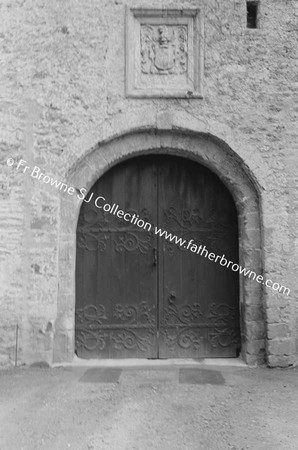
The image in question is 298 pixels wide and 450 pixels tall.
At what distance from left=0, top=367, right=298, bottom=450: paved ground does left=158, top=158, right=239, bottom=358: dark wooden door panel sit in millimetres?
384

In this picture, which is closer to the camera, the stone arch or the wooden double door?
the stone arch

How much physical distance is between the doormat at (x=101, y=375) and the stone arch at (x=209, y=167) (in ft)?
1.02

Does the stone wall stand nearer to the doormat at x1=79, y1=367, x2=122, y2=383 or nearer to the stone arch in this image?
the stone arch

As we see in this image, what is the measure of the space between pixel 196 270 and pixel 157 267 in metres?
0.40

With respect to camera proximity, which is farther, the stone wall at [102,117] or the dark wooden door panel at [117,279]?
the dark wooden door panel at [117,279]

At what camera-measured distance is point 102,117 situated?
13.0 ft

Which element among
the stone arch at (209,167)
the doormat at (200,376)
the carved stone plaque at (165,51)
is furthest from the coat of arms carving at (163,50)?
the doormat at (200,376)

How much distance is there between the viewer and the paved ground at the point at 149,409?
98.0 inches

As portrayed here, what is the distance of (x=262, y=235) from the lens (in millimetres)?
3924

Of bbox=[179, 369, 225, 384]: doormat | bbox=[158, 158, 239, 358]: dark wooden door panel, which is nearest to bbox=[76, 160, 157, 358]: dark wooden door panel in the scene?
bbox=[158, 158, 239, 358]: dark wooden door panel

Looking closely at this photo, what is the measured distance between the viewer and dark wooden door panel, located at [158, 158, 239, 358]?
4.14m

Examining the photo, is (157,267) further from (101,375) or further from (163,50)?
(163,50)

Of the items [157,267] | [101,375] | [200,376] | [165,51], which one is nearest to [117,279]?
[157,267]

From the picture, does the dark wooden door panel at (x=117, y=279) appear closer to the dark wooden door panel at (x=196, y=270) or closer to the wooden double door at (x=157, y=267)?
the wooden double door at (x=157, y=267)
